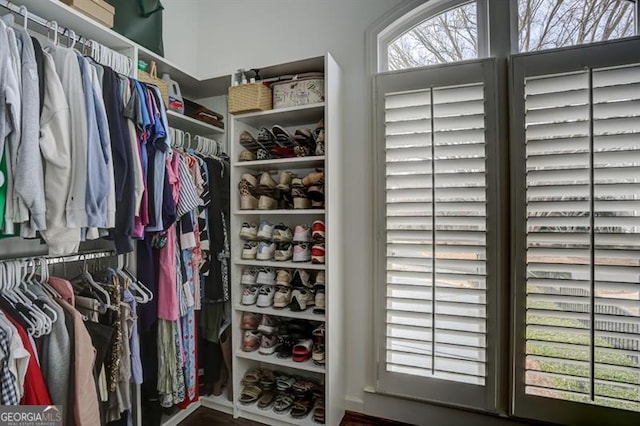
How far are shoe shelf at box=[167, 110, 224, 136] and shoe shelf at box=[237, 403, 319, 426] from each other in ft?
5.53

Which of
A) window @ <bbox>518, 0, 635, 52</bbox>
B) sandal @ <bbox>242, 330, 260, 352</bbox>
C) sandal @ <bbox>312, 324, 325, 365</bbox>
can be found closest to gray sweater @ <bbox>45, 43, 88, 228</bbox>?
sandal @ <bbox>242, 330, 260, 352</bbox>

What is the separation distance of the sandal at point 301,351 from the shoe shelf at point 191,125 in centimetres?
145

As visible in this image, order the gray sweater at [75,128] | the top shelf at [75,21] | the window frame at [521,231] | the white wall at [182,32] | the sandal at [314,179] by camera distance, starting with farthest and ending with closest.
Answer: the white wall at [182,32] → the sandal at [314,179] → the window frame at [521,231] → the top shelf at [75,21] → the gray sweater at [75,128]

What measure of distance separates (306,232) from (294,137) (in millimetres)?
553

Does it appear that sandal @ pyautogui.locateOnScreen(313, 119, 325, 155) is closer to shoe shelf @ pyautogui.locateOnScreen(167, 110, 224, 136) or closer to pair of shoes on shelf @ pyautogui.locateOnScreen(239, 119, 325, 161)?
pair of shoes on shelf @ pyautogui.locateOnScreen(239, 119, 325, 161)

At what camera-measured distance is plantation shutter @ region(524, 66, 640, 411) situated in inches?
53.3

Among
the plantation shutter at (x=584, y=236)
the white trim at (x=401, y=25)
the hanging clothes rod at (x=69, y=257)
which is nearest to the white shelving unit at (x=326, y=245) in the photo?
the white trim at (x=401, y=25)

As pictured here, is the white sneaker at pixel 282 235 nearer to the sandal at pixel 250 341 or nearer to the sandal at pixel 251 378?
the sandal at pixel 250 341

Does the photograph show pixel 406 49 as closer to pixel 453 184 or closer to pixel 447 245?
pixel 453 184

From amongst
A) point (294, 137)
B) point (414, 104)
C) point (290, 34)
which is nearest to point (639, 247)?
point (414, 104)

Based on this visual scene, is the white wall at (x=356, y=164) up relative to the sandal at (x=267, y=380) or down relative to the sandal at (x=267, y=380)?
up

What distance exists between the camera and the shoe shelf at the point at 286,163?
163 centimetres

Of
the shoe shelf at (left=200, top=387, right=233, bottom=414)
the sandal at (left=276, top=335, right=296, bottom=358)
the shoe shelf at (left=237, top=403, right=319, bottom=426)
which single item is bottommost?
the shoe shelf at (left=200, top=387, right=233, bottom=414)

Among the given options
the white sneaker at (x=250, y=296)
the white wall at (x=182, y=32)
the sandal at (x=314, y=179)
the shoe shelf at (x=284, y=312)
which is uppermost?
the white wall at (x=182, y=32)
